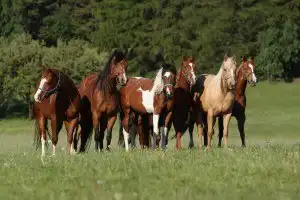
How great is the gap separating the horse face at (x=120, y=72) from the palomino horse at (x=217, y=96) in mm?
1960

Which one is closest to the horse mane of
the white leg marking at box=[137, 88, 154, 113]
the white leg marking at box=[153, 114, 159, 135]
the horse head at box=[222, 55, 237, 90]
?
the white leg marking at box=[137, 88, 154, 113]

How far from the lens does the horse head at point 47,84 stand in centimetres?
2076

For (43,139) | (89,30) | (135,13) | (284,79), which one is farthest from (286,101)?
(43,139)

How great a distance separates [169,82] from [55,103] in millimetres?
2782

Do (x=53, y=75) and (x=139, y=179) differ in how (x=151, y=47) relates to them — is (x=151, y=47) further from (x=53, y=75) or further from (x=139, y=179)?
(x=139, y=179)

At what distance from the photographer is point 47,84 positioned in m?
21.0

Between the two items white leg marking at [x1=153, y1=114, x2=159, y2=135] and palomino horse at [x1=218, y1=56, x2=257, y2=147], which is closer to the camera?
white leg marking at [x1=153, y1=114, x2=159, y2=135]

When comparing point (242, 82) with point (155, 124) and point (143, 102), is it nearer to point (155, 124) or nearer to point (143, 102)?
point (143, 102)

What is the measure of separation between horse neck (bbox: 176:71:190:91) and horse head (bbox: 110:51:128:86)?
5.62 ft

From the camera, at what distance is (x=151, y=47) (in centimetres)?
9356

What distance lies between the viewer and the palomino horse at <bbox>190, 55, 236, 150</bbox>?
A: 22.0m

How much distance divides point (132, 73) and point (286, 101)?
75.8ft

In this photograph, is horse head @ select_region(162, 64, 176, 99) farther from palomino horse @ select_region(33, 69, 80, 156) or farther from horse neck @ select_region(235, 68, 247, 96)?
horse neck @ select_region(235, 68, 247, 96)

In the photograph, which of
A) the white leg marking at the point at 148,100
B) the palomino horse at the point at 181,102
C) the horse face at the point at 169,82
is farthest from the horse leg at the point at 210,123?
the white leg marking at the point at 148,100
